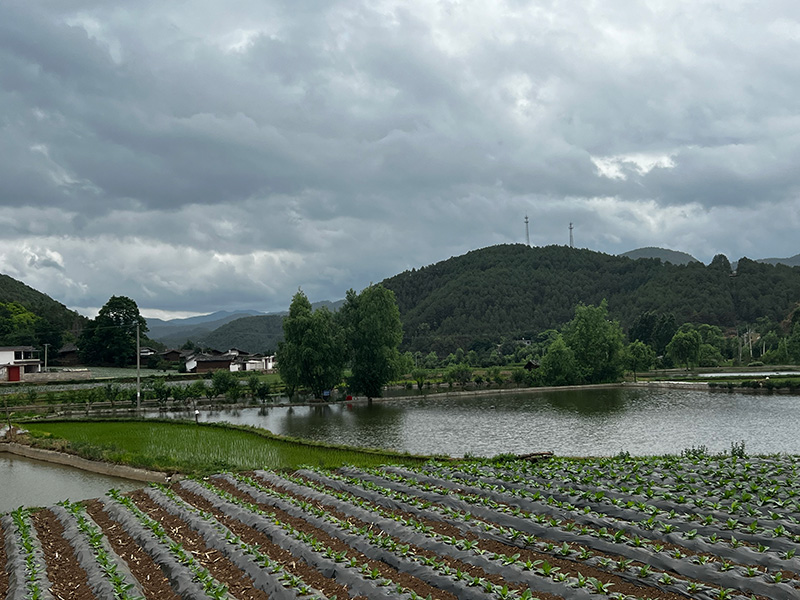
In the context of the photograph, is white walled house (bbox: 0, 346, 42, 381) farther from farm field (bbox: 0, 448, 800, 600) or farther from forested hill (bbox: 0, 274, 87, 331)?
farm field (bbox: 0, 448, 800, 600)

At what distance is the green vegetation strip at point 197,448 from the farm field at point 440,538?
5.86m

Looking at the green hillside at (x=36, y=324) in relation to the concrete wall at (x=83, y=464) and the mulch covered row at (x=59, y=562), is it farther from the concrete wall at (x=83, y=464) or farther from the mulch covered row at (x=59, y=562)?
the mulch covered row at (x=59, y=562)

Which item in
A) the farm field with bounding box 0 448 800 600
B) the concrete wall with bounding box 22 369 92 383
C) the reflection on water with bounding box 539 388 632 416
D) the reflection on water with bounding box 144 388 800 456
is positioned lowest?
the reflection on water with bounding box 539 388 632 416

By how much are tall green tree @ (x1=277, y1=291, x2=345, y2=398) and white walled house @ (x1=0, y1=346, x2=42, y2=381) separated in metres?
32.6

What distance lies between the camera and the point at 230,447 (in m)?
28.0

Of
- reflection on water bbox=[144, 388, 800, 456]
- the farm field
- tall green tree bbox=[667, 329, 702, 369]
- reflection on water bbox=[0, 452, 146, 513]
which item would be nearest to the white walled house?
reflection on water bbox=[144, 388, 800, 456]

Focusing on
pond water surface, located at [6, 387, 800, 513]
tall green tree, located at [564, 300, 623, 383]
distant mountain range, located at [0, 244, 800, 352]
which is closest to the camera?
pond water surface, located at [6, 387, 800, 513]

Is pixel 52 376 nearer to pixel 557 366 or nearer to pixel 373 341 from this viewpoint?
pixel 373 341

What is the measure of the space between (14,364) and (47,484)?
58473mm

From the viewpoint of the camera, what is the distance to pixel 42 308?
11488 cm

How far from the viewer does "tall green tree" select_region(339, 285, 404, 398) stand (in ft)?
187

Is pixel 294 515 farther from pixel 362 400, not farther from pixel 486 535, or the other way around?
pixel 362 400

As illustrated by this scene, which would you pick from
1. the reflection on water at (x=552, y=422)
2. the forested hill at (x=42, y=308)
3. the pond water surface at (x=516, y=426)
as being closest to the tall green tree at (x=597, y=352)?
the pond water surface at (x=516, y=426)

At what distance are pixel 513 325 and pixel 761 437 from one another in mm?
126379
